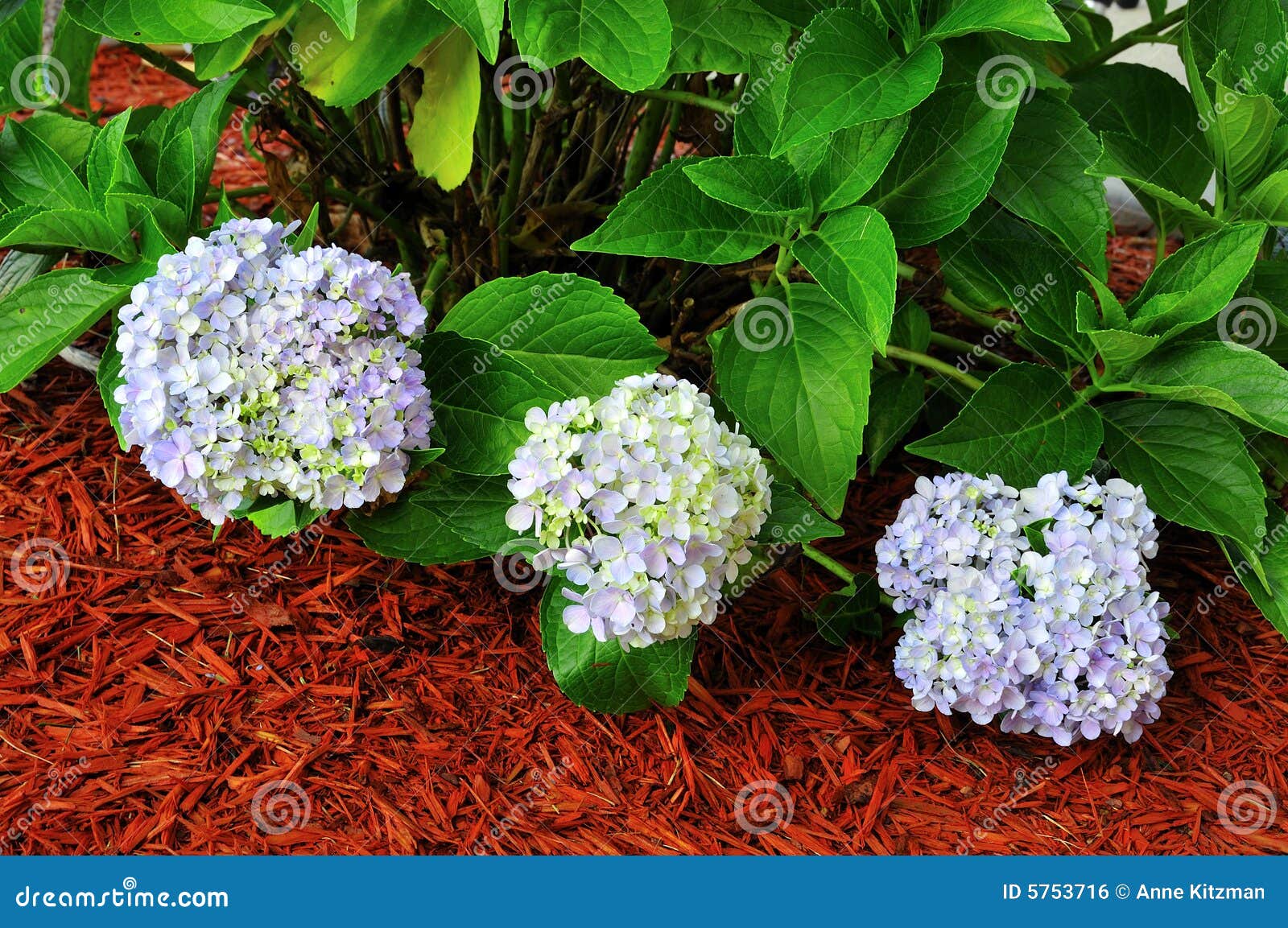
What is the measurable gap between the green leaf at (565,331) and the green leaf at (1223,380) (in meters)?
0.74

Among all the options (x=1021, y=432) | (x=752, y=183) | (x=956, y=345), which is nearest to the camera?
(x=752, y=183)

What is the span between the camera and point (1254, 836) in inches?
66.6

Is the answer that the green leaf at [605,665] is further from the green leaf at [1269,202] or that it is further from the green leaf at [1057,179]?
the green leaf at [1269,202]

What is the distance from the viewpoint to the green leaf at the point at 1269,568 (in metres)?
1.73

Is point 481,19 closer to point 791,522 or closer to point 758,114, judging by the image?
point 758,114

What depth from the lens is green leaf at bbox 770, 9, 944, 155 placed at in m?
1.47

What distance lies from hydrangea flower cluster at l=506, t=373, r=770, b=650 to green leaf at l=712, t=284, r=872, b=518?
0.13 meters

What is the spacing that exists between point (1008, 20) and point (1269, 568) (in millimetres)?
940

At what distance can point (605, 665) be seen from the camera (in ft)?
5.61

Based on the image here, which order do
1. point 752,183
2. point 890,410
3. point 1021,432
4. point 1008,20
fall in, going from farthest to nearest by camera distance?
1. point 890,410
2. point 1021,432
3. point 752,183
4. point 1008,20

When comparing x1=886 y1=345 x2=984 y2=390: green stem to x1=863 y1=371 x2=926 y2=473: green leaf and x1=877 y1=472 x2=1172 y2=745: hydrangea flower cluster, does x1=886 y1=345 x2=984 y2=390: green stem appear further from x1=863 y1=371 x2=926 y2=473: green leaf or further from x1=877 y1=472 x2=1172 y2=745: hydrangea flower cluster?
x1=877 y1=472 x2=1172 y2=745: hydrangea flower cluster

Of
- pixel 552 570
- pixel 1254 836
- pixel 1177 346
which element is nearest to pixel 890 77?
pixel 1177 346

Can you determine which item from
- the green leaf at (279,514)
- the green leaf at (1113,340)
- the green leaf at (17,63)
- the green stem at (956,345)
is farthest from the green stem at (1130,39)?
the green leaf at (17,63)

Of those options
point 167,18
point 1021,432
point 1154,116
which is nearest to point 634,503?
point 1021,432
